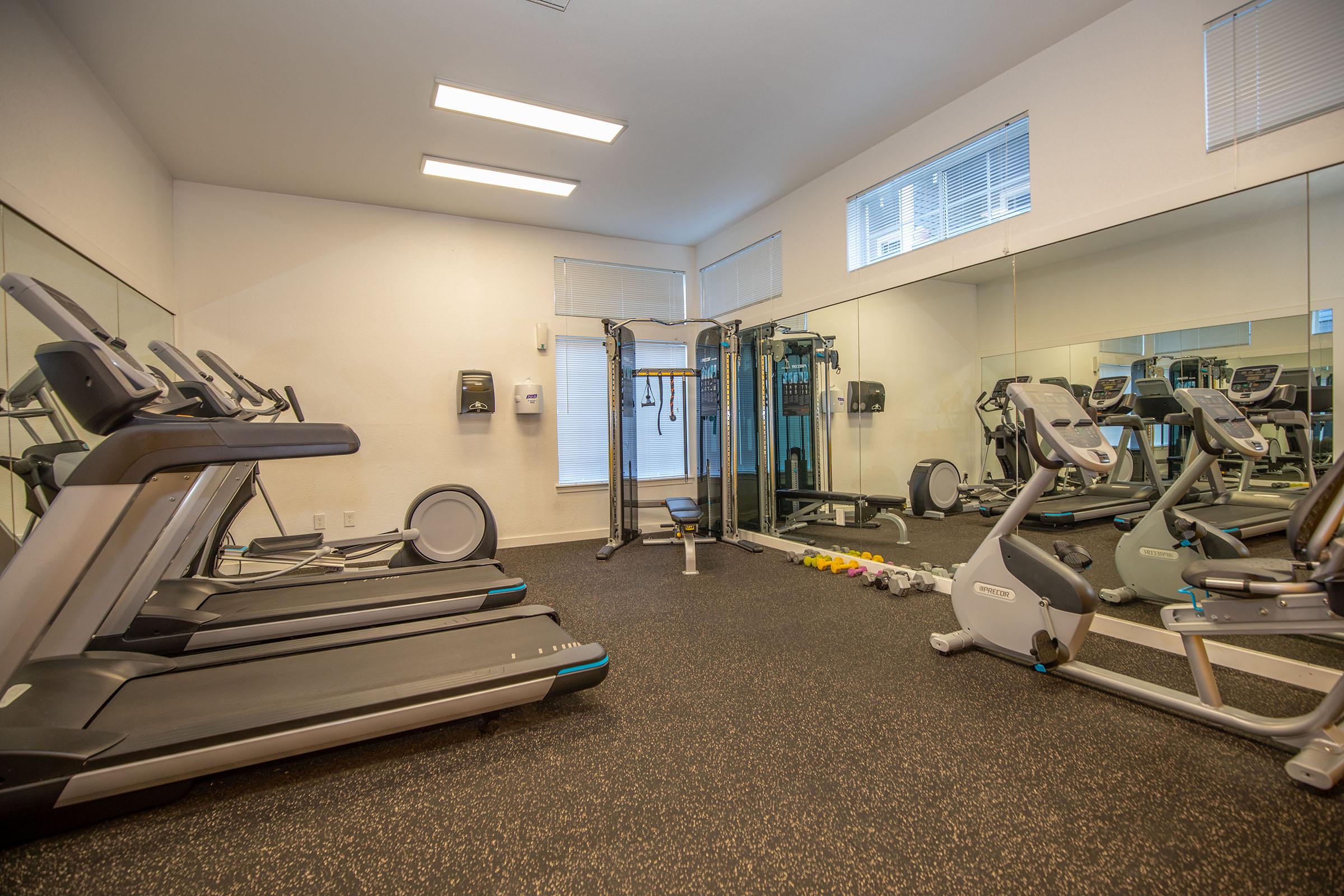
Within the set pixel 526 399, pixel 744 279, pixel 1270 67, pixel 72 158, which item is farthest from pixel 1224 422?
pixel 72 158

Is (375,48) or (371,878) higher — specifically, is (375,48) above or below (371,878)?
above

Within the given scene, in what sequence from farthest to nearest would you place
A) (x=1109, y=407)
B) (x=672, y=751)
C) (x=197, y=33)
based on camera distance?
(x=1109, y=407), (x=197, y=33), (x=672, y=751)

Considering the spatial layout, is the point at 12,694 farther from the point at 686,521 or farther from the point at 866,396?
the point at 866,396

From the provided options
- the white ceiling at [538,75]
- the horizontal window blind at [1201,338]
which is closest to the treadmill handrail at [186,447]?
the white ceiling at [538,75]

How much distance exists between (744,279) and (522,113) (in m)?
2.59

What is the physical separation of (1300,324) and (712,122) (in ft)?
10.3

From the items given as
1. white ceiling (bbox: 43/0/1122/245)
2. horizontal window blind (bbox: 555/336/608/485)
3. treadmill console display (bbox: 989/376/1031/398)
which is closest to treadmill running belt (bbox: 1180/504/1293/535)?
treadmill console display (bbox: 989/376/1031/398)

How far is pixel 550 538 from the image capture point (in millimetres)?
5207

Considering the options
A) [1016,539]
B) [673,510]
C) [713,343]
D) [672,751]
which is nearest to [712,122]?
[713,343]

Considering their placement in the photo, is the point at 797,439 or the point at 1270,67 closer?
the point at 1270,67

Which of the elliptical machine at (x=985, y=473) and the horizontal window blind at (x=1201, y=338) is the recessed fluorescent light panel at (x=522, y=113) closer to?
the elliptical machine at (x=985, y=473)

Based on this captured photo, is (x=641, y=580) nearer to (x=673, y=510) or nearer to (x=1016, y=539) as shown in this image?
(x=673, y=510)

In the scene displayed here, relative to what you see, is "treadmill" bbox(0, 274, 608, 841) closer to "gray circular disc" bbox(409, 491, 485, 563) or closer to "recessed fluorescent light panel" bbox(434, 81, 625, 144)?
Answer: "gray circular disc" bbox(409, 491, 485, 563)

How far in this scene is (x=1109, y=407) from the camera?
9.25 ft
